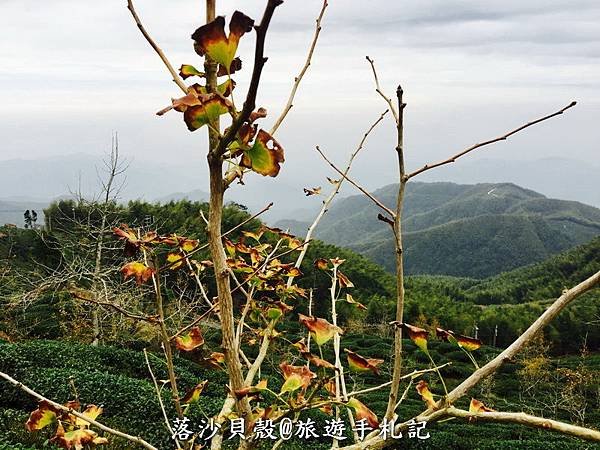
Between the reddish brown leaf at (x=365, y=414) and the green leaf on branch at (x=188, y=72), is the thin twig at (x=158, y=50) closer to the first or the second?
the green leaf on branch at (x=188, y=72)

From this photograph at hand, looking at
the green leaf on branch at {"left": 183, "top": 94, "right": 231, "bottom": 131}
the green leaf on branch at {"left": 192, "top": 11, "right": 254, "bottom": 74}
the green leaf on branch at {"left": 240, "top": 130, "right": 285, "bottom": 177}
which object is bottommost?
the green leaf on branch at {"left": 240, "top": 130, "right": 285, "bottom": 177}

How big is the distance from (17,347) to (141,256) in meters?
10.2

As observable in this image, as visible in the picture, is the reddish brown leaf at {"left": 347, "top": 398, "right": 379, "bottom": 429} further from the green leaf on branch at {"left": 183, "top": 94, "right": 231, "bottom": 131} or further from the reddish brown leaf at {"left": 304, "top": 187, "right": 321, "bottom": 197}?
the reddish brown leaf at {"left": 304, "top": 187, "right": 321, "bottom": 197}

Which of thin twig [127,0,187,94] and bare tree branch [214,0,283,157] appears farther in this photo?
thin twig [127,0,187,94]

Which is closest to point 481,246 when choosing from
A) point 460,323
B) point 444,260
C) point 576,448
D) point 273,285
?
point 444,260

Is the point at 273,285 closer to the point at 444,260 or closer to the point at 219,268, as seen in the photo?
the point at 219,268

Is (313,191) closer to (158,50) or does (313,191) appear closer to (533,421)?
(158,50)

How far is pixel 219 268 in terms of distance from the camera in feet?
2.96

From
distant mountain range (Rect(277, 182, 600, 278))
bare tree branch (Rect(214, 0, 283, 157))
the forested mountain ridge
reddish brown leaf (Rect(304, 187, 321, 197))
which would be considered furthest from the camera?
distant mountain range (Rect(277, 182, 600, 278))

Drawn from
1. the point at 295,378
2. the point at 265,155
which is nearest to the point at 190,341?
the point at 295,378

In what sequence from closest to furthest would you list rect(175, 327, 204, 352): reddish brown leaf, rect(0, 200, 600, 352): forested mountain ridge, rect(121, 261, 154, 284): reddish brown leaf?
1. rect(121, 261, 154, 284): reddish brown leaf
2. rect(175, 327, 204, 352): reddish brown leaf
3. rect(0, 200, 600, 352): forested mountain ridge

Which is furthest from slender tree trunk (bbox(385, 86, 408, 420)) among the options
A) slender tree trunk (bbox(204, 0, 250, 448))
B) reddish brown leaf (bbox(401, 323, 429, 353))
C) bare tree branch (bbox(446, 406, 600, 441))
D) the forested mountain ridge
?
the forested mountain ridge

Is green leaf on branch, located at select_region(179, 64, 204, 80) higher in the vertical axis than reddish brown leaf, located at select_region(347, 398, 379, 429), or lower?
higher

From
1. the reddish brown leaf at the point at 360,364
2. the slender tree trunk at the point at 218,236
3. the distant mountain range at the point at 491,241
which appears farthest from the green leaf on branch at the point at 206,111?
Answer: the distant mountain range at the point at 491,241
